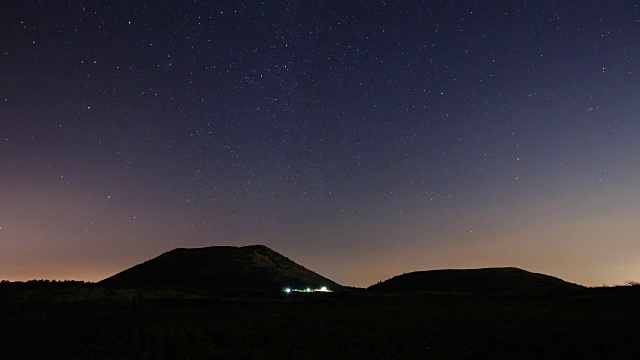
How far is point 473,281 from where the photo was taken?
128 metres

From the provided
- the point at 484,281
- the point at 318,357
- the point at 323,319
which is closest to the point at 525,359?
the point at 318,357

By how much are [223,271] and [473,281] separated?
259ft

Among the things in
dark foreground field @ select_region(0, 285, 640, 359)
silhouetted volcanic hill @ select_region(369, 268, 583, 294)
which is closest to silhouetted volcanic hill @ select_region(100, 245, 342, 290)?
silhouetted volcanic hill @ select_region(369, 268, 583, 294)

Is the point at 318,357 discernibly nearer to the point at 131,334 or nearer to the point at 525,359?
the point at 525,359

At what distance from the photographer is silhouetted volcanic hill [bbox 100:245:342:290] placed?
448 ft

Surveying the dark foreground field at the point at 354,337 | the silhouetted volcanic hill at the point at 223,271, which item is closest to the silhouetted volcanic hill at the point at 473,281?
the silhouetted volcanic hill at the point at 223,271

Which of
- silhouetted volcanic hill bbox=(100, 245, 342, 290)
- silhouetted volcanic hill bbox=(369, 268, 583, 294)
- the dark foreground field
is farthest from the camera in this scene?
silhouetted volcanic hill bbox=(100, 245, 342, 290)

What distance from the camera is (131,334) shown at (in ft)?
103

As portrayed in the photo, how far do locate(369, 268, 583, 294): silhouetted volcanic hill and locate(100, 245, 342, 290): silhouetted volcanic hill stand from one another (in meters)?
23.9

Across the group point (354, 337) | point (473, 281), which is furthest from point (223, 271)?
point (354, 337)

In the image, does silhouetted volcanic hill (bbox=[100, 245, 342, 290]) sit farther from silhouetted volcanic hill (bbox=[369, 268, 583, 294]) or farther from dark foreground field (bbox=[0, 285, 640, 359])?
dark foreground field (bbox=[0, 285, 640, 359])

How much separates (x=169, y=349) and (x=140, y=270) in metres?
143

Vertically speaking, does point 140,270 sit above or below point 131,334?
above

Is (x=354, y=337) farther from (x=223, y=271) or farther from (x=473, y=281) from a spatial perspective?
(x=223, y=271)
